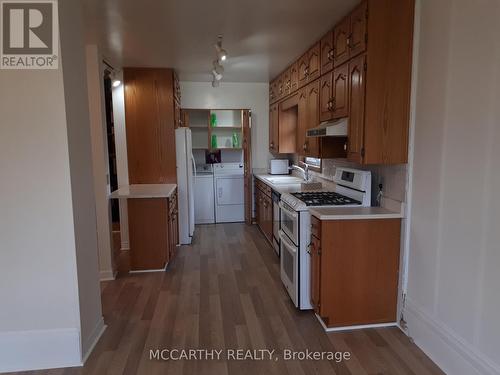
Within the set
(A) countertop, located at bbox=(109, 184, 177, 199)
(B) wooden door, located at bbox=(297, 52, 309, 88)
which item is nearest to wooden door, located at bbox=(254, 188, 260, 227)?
(A) countertop, located at bbox=(109, 184, 177, 199)

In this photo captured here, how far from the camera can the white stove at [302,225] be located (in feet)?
8.70

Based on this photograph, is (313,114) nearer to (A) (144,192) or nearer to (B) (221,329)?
(A) (144,192)

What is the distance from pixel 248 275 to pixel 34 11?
286 cm

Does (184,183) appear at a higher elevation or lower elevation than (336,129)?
lower

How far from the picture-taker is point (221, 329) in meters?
2.50

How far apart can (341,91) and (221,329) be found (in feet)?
7.09

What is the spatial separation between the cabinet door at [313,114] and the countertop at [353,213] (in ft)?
2.69

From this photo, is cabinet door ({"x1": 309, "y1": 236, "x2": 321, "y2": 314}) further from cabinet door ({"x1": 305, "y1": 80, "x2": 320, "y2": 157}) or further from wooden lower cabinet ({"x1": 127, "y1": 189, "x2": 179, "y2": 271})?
wooden lower cabinet ({"x1": 127, "y1": 189, "x2": 179, "y2": 271})

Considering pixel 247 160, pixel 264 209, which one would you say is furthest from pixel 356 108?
pixel 247 160

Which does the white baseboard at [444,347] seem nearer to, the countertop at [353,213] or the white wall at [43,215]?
the countertop at [353,213]

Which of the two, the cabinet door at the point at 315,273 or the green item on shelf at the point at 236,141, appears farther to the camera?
the green item on shelf at the point at 236,141

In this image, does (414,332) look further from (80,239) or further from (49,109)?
(49,109)

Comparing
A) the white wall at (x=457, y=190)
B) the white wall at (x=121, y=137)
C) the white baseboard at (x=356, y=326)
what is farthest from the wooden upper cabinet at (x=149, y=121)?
the white wall at (x=457, y=190)

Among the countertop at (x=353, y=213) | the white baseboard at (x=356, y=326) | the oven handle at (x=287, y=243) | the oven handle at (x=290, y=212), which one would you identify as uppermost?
the countertop at (x=353, y=213)
